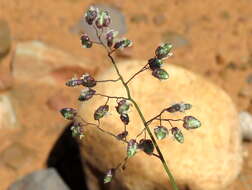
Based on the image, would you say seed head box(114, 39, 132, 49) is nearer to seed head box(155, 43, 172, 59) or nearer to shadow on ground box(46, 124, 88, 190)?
seed head box(155, 43, 172, 59)

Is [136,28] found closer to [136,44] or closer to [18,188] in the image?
[136,44]

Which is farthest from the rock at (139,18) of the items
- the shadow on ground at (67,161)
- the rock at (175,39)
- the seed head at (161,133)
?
the seed head at (161,133)

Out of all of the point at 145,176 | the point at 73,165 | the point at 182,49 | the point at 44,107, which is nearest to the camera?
the point at 145,176

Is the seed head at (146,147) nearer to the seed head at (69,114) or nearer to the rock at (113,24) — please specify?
the seed head at (69,114)

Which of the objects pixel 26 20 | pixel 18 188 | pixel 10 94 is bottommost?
pixel 18 188

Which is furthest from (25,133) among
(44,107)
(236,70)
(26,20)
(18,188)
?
(236,70)

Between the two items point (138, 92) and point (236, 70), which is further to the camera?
point (236, 70)

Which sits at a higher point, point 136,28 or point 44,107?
point 136,28
